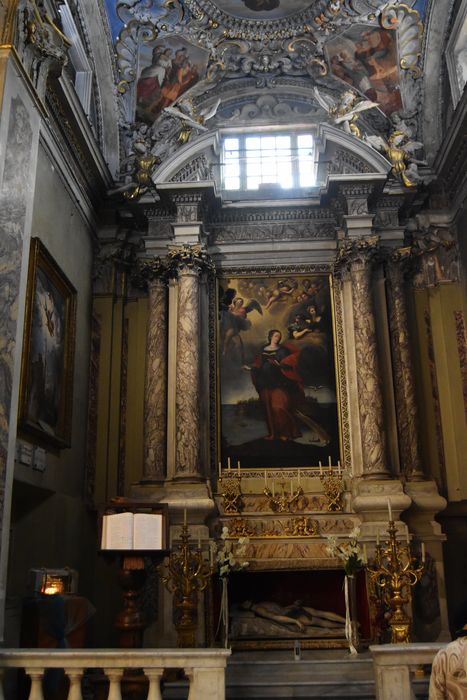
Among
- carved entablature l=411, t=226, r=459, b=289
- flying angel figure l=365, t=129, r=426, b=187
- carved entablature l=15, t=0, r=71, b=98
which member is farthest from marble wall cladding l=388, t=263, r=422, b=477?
carved entablature l=15, t=0, r=71, b=98

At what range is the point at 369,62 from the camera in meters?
12.7

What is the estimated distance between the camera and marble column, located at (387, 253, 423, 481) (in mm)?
10922

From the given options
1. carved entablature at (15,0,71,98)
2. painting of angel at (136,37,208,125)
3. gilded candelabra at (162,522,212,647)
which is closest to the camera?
carved entablature at (15,0,71,98)

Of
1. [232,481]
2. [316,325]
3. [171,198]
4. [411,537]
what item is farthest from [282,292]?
[411,537]

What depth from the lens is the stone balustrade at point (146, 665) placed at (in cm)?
511

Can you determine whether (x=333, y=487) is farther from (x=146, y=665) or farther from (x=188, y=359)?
(x=146, y=665)

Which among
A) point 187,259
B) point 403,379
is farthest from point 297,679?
point 187,259

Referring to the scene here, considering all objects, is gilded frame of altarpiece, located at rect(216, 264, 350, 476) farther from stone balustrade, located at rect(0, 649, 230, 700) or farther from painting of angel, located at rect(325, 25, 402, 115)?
stone balustrade, located at rect(0, 649, 230, 700)

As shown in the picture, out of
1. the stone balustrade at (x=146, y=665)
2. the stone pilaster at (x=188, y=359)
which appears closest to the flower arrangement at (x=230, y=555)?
the stone pilaster at (x=188, y=359)

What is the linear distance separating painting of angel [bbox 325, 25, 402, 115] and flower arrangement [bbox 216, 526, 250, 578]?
7617 mm

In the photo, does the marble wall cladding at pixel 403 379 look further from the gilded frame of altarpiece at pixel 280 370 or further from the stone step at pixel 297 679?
the stone step at pixel 297 679

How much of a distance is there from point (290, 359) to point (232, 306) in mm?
1272

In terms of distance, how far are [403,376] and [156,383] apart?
370cm

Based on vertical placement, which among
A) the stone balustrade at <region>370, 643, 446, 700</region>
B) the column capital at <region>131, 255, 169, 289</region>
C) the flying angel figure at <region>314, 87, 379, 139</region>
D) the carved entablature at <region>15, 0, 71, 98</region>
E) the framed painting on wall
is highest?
the flying angel figure at <region>314, 87, 379, 139</region>
